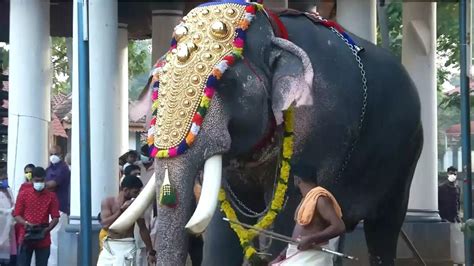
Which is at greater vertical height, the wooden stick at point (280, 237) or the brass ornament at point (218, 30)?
the brass ornament at point (218, 30)

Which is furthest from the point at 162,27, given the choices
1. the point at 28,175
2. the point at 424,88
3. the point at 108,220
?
the point at 108,220

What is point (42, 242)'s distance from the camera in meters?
14.3

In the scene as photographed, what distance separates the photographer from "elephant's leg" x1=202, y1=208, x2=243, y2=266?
945 centimetres

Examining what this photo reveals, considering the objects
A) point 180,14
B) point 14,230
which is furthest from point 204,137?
point 180,14

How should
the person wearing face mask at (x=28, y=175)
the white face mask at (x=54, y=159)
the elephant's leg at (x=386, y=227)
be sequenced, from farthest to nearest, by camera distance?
the white face mask at (x=54, y=159) → the person wearing face mask at (x=28, y=175) → the elephant's leg at (x=386, y=227)

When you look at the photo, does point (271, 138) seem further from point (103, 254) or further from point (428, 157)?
point (428, 157)

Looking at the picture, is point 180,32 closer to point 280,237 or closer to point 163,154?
point 163,154

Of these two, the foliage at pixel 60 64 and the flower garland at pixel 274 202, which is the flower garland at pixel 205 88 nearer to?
the flower garland at pixel 274 202

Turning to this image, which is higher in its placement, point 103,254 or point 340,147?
point 340,147

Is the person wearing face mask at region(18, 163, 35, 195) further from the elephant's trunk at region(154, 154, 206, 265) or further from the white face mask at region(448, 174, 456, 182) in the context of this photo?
the white face mask at region(448, 174, 456, 182)

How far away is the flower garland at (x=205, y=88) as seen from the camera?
7.88m

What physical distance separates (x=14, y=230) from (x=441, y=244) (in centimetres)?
593

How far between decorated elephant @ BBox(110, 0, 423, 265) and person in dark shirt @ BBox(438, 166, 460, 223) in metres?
8.57

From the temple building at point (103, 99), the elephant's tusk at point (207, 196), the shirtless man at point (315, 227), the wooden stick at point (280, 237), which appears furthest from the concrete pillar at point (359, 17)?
the elephant's tusk at point (207, 196)
